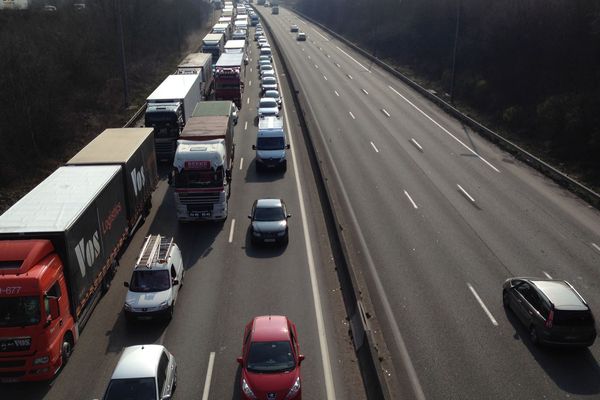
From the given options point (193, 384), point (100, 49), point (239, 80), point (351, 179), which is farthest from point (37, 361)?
point (100, 49)

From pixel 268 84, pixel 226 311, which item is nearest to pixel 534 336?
pixel 226 311

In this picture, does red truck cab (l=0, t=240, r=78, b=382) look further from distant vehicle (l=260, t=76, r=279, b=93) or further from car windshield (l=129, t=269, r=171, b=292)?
distant vehicle (l=260, t=76, r=279, b=93)

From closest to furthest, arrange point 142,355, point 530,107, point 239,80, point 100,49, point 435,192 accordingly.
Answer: point 142,355
point 435,192
point 530,107
point 239,80
point 100,49

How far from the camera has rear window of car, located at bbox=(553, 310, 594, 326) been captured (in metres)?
17.0

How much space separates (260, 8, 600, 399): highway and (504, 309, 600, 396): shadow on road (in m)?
0.04

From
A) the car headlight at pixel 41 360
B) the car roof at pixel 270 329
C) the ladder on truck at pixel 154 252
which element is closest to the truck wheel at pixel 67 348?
the car headlight at pixel 41 360

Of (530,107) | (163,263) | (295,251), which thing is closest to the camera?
(163,263)

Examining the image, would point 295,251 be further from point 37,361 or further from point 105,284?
point 37,361

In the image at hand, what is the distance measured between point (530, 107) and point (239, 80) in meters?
24.0

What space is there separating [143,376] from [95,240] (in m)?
7.01

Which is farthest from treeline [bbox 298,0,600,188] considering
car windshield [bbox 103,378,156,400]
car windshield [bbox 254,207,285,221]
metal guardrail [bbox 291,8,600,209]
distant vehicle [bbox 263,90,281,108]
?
car windshield [bbox 103,378,156,400]

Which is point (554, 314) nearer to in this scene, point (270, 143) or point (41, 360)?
point (41, 360)

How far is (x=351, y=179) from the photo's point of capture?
1275 inches

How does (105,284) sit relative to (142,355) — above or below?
below
